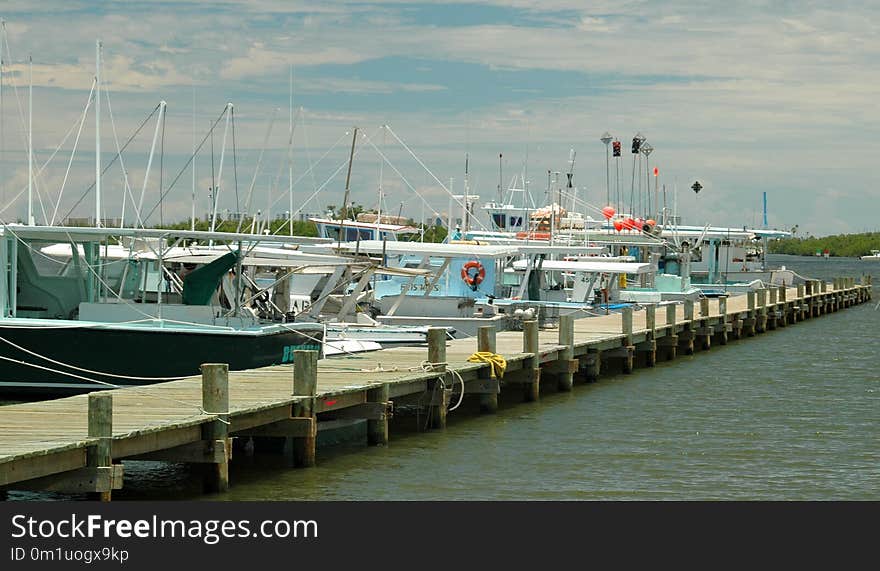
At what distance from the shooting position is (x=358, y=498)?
18156 mm

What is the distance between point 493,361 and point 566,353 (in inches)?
171

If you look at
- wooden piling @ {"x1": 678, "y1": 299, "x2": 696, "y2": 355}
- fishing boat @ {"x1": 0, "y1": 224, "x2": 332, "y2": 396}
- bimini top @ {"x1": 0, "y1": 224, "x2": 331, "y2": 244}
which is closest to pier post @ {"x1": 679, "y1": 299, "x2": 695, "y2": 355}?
wooden piling @ {"x1": 678, "y1": 299, "x2": 696, "y2": 355}

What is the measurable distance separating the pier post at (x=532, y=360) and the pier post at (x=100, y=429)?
12.6 metres

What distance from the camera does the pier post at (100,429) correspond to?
1517cm

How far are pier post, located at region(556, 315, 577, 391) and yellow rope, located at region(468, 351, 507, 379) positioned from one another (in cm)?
386

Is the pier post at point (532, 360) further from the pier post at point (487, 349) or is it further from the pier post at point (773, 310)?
the pier post at point (773, 310)

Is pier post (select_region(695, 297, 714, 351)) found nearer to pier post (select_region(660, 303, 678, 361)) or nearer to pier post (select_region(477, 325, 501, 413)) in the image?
pier post (select_region(660, 303, 678, 361))

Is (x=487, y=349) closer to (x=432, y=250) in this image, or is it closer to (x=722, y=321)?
(x=432, y=250)

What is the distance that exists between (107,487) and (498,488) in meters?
5.73

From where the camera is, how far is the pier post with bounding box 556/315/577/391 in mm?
28891

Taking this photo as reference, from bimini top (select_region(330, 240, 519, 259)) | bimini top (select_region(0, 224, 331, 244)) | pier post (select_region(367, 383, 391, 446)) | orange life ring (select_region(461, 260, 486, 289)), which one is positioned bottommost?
pier post (select_region(367, 383, 391, 446))

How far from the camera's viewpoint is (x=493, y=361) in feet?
81.9
